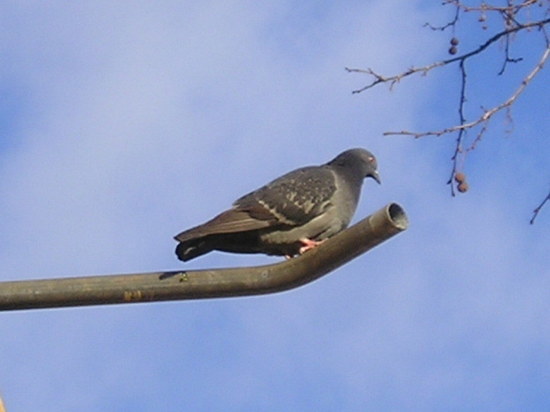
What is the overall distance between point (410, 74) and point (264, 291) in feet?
6.63

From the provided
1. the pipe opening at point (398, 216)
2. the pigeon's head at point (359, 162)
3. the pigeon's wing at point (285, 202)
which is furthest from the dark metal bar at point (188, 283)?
the pigeon's head at point (359, 162)

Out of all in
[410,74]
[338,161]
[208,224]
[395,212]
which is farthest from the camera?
[338,161]

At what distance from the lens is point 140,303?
3.58 meters

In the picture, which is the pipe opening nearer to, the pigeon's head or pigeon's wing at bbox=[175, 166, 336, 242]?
pigeon's wing at bbox=[175, 166, 336, 242]

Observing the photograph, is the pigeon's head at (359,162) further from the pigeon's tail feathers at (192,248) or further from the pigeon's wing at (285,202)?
the pigeon's tail feathers at (192,248)

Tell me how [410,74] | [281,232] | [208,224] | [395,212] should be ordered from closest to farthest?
A: 1. [395,212]
2. [208,224]
3. [410,74]
4. [281,232]

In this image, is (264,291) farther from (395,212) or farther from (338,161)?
(338,161)

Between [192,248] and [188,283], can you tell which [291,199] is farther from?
[188,283]

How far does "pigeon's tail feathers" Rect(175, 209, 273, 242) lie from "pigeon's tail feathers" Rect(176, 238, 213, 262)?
1.4 inches

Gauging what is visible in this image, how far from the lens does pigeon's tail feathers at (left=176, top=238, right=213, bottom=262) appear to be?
4629 mm

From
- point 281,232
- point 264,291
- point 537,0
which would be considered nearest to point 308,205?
point 281,232

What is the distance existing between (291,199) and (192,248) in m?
1.40

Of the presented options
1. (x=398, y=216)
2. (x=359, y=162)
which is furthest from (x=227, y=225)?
(x=398, y=216)

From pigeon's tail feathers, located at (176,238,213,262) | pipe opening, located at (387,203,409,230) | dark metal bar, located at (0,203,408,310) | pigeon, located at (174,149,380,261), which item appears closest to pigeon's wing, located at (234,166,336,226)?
pigeon, located at (174,149,380,261)
